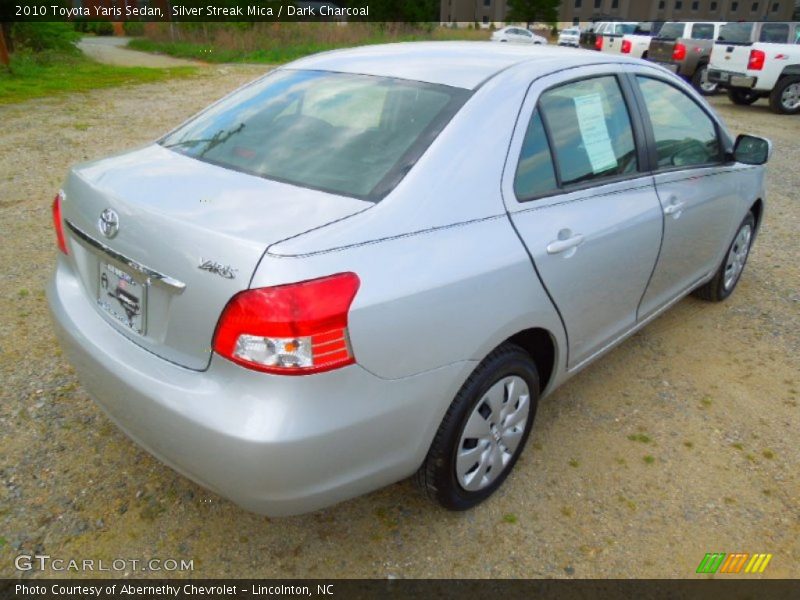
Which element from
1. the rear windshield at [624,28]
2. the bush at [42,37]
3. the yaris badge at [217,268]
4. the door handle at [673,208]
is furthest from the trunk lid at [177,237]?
the rear windshield at [624,28]

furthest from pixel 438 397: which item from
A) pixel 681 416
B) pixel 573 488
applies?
pixel 681 416

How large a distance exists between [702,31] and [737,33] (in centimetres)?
209

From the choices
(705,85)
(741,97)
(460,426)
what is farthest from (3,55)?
(741,97)

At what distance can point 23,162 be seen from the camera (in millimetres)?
7207

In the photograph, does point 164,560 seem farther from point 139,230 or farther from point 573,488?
point 573,488

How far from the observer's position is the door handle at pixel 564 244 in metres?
2.30

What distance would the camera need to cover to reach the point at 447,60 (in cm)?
259

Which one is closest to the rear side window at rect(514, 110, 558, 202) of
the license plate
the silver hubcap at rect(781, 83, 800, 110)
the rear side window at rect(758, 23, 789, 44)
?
the license plate

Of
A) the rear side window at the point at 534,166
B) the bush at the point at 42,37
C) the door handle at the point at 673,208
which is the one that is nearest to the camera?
the rear side window at the point at 534,166

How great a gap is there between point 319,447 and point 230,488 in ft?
1.00

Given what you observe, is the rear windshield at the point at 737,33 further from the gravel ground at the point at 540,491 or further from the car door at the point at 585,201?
the car door at the point at 585,201

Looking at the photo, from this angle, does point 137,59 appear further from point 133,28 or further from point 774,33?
point 774,33

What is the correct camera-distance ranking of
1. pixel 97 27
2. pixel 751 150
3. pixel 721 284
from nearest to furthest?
pixel 751 150 → pixel 721 284 → pixel 97 27
